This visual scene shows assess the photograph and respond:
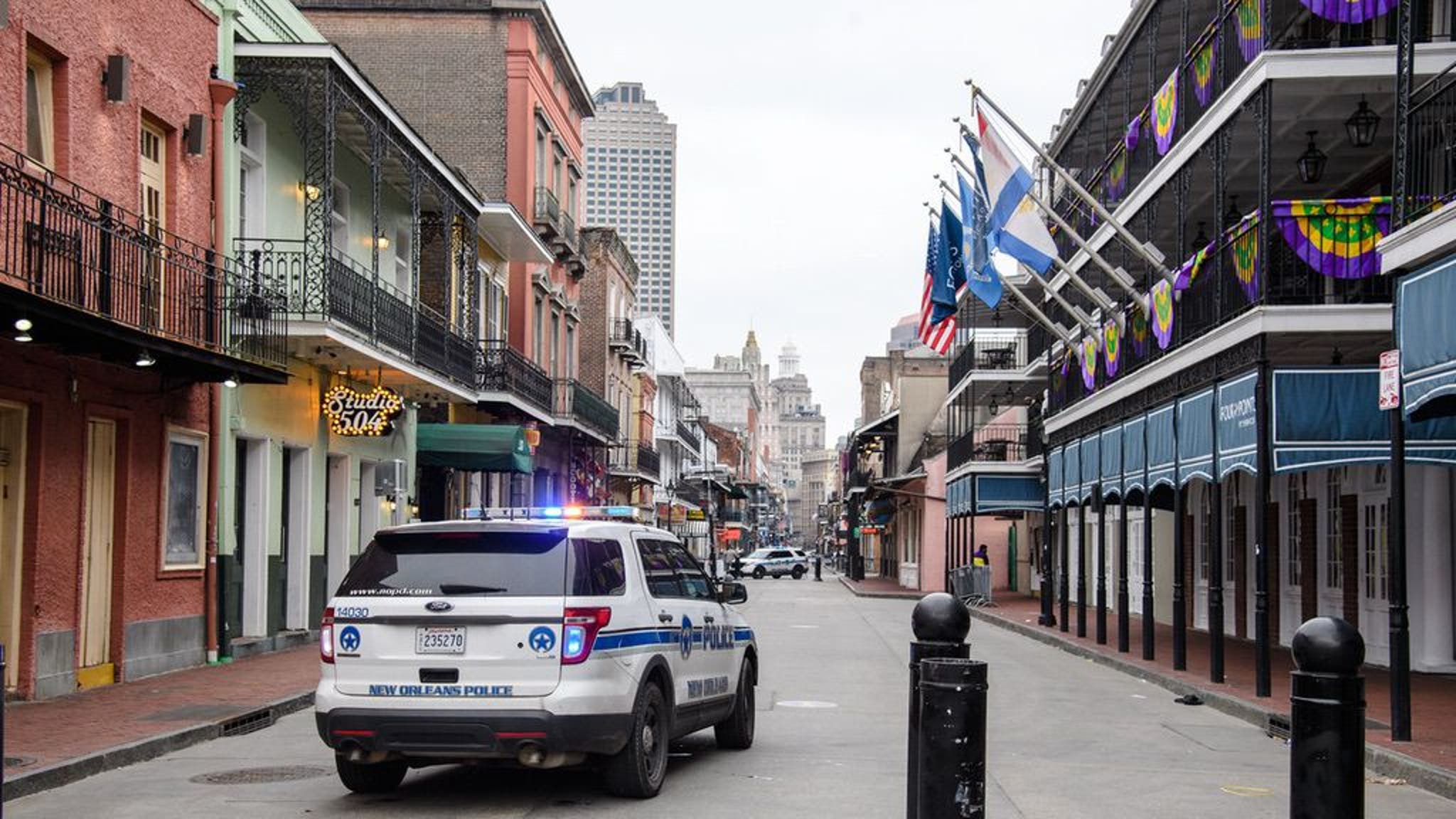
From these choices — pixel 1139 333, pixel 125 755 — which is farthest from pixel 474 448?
pixel 125 755

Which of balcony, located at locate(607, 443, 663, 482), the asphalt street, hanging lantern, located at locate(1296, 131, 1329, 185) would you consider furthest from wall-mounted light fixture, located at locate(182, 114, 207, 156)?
balcony, located at locate(607, 443, 663, 482)

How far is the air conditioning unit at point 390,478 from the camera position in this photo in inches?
861

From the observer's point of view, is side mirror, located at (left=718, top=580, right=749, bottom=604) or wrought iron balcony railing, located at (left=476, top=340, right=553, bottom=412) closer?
side mirror, located at (left=718, top=580, right=749, bottom=604)

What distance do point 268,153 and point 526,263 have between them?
15.6 m

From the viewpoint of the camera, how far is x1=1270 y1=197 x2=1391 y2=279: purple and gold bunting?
16484mm

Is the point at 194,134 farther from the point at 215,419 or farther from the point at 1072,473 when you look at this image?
the point at 1072,473

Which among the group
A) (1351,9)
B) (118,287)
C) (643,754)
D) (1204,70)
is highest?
(1204,70)

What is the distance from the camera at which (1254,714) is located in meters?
15.3

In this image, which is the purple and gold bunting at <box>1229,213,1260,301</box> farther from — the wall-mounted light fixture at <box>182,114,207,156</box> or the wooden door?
the wooden door

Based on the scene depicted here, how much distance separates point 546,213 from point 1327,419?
917 inches

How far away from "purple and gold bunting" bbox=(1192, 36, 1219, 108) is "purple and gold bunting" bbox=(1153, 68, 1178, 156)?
95 centimetres

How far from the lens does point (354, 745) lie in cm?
934

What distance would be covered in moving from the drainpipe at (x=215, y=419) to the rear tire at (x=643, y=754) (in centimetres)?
1009

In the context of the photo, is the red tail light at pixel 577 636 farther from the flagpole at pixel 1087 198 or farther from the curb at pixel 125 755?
the flagpole at pixel 1087 198
